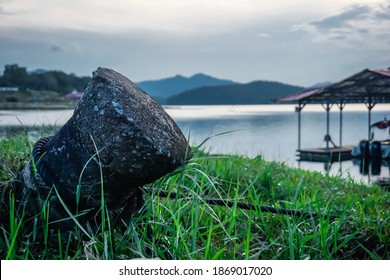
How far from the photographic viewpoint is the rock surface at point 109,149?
5.00 feet

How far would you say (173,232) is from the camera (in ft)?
5.62

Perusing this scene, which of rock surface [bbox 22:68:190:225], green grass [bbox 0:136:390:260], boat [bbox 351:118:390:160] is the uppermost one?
rock surface [bbox 22:68:190:225]

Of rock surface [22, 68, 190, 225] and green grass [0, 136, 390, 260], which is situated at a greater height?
rock surface [22, 68, 190, 225]

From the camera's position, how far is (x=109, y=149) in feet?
5.00

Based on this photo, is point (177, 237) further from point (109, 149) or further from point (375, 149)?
point (375, 149)

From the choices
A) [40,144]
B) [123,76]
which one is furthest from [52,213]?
[123,76]

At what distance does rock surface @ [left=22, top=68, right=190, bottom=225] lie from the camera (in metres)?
1.52

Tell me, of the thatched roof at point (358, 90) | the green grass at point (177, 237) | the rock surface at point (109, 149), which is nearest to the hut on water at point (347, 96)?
the thatched roof at point (358, 90)

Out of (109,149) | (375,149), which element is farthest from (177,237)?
(375,149)

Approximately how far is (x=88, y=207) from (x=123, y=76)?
52 cm

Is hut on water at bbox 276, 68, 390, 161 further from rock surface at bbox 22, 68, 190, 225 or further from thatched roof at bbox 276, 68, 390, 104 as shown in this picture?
rock surface at bbox 22, 68, 190, 225

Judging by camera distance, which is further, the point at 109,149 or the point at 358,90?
the point at 358,90

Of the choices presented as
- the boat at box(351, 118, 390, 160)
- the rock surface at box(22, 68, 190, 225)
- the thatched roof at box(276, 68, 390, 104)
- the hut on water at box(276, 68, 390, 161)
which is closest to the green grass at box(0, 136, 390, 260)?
the rock surface at box(22, 68, 190, 225)
